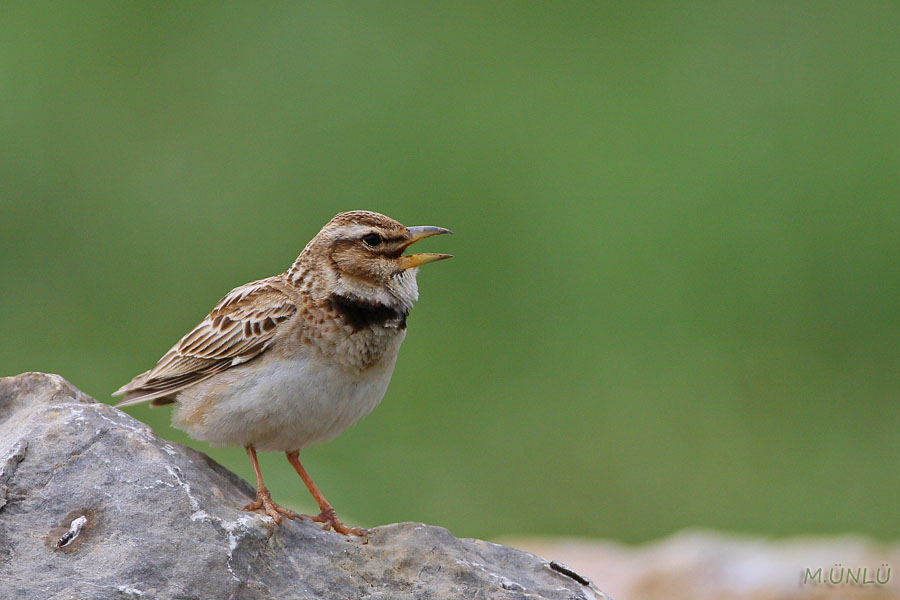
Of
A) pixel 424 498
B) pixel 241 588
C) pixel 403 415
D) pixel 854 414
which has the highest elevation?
pixel 854 414

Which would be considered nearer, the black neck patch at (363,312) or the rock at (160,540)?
the rock at (160,540)

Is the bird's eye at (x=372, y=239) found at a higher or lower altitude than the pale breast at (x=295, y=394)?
higher

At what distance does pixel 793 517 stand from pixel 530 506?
232 centimetres

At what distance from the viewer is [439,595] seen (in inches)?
223

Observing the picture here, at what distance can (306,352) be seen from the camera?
6.60 meters

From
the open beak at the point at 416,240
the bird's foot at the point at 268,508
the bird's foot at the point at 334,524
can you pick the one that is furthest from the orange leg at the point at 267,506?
the open beak at the point at 416,240

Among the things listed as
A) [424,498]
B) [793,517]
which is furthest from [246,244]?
[793,517]

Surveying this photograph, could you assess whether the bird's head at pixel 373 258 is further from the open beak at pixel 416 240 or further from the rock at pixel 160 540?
the rock at pixel 160 540

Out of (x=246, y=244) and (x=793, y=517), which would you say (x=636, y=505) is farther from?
(x=246, y=244)

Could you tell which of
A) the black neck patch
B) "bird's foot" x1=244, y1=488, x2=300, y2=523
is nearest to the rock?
"bird's foot" x1=244, y1=488, x2=300, y2=523

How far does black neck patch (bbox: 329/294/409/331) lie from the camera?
6.74m

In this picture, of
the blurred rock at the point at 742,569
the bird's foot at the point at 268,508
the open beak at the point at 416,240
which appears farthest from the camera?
the blurred rock at the point at 742,569

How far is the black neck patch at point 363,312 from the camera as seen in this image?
265 inches

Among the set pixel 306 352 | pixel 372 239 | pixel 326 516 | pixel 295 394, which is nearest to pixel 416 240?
pixel 372 239
